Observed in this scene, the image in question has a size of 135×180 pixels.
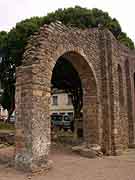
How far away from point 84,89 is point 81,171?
4.36 meters

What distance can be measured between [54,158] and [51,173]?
228 centimetres

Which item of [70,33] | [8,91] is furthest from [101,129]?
[8,91]

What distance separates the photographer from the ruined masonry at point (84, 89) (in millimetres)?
7465

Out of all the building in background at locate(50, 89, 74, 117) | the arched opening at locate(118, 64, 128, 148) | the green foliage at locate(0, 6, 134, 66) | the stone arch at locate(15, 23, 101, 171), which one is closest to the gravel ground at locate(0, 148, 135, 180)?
the stone arch at locate(15, 23, 101, 171)

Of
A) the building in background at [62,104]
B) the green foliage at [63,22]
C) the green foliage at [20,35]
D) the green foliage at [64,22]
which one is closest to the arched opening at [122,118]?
the green foliage at [63,22]

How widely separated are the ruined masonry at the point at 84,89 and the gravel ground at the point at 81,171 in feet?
1.30

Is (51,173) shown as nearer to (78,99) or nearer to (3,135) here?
(3,135)

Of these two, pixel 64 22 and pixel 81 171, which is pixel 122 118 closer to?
A: pixel 81 171

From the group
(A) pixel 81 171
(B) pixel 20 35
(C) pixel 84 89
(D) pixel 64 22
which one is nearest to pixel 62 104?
(B) pixel 20 35

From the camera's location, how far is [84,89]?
1124 centimetres

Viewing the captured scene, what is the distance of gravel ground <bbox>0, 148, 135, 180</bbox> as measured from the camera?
6766 mm

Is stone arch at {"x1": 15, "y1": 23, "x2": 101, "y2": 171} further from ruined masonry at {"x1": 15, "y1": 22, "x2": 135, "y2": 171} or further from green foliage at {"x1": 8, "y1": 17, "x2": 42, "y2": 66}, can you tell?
green foliage at {"x1": 8, "y1": 17, "x2": 42, "y2": 66}

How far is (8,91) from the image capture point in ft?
70.3

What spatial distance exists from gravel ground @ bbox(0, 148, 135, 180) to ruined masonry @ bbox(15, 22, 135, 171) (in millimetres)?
396
